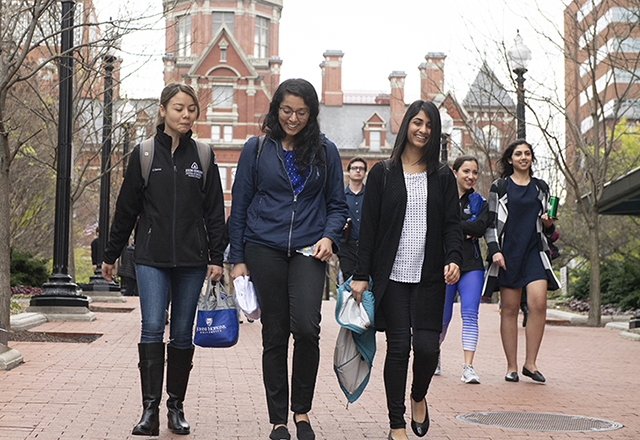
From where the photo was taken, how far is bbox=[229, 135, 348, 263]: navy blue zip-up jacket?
16.4ft

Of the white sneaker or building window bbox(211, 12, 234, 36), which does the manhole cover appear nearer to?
the white sneaker

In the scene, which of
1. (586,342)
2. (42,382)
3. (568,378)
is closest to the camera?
(42,382)

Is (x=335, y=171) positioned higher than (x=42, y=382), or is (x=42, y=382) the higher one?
(x=335, y=171)

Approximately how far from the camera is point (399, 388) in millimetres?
5000

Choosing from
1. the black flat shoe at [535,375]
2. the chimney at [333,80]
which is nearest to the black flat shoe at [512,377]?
the black flat shoe at [535,375]

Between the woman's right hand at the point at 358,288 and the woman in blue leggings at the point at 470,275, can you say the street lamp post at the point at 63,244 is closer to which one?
the woman in blue leggings at the point at 470,275

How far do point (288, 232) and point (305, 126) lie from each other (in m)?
0.68

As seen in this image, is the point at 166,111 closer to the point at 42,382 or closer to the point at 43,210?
the point at 42,382

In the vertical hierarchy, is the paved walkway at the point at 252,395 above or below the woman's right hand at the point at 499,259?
below

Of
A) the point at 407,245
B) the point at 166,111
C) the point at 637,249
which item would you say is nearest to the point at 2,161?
the point at 166,111

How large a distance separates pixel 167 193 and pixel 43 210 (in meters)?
24.0

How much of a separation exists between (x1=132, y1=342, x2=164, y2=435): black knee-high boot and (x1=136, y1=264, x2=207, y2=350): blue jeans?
59 millimetres

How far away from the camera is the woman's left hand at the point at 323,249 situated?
493 cm

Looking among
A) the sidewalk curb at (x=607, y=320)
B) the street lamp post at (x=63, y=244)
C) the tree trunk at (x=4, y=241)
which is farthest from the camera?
the sidewalk curb at (x=607, y=320)
